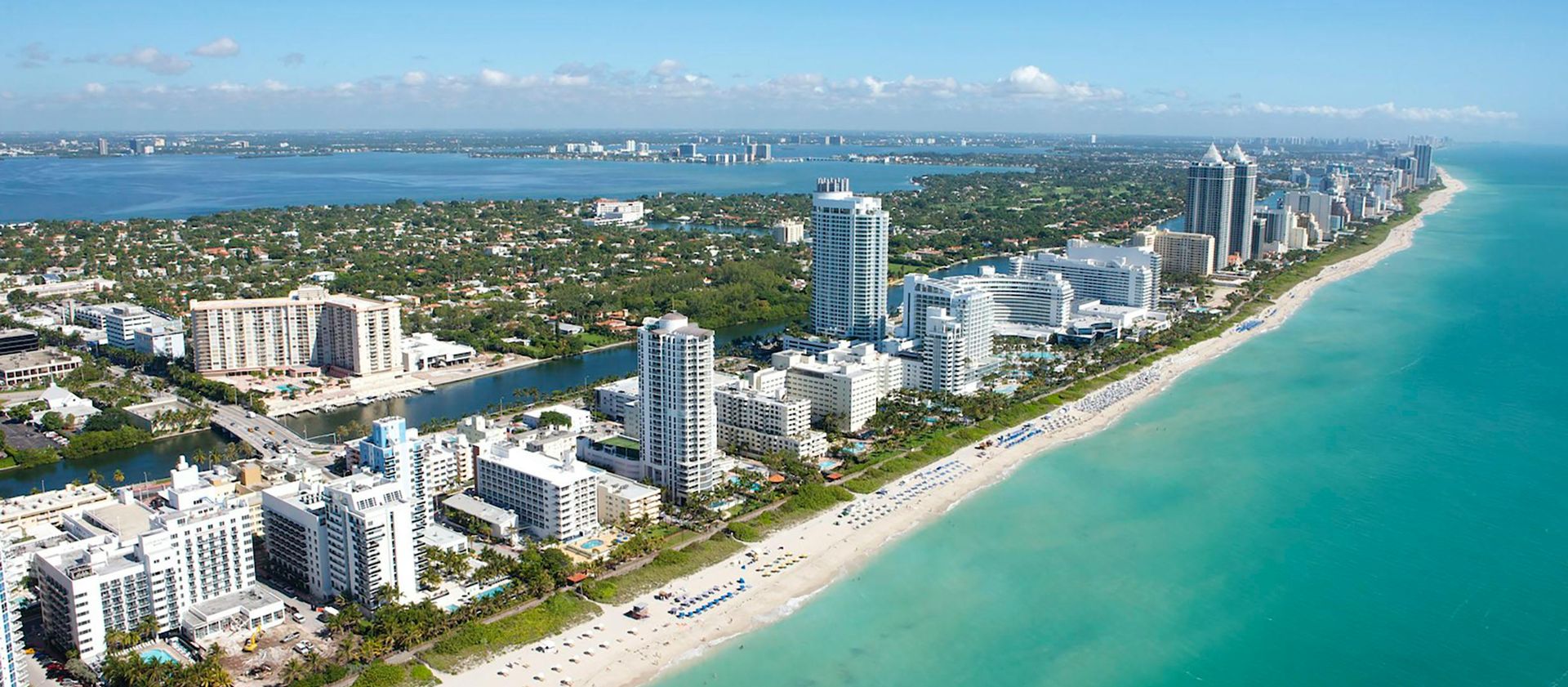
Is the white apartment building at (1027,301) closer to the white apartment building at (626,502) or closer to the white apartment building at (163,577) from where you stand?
the white apartment building at (626,502)

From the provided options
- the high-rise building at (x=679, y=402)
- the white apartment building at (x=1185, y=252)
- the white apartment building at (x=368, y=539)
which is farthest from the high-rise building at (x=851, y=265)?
the white apartment building at (x=1185, y=252)

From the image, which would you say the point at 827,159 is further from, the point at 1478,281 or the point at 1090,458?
the point at 1090,458

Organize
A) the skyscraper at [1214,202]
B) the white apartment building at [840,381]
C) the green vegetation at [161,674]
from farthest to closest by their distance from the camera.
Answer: the skyscraper at [1214,202] < the white apartment building at [840,381] < the green vegetation at [161,674]

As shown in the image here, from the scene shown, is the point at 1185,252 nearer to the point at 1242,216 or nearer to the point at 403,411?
the point at 1242,216

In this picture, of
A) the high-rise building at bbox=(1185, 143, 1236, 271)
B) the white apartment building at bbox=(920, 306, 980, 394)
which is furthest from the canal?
the high-rise building at bbox=(1185, 143, 1236, 271)

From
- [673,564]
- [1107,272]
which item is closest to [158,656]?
[673,564]

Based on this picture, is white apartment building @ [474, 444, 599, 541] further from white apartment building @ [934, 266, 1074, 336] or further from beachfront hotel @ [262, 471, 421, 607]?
white apartment building @ [934, 266, 1074, 336]
